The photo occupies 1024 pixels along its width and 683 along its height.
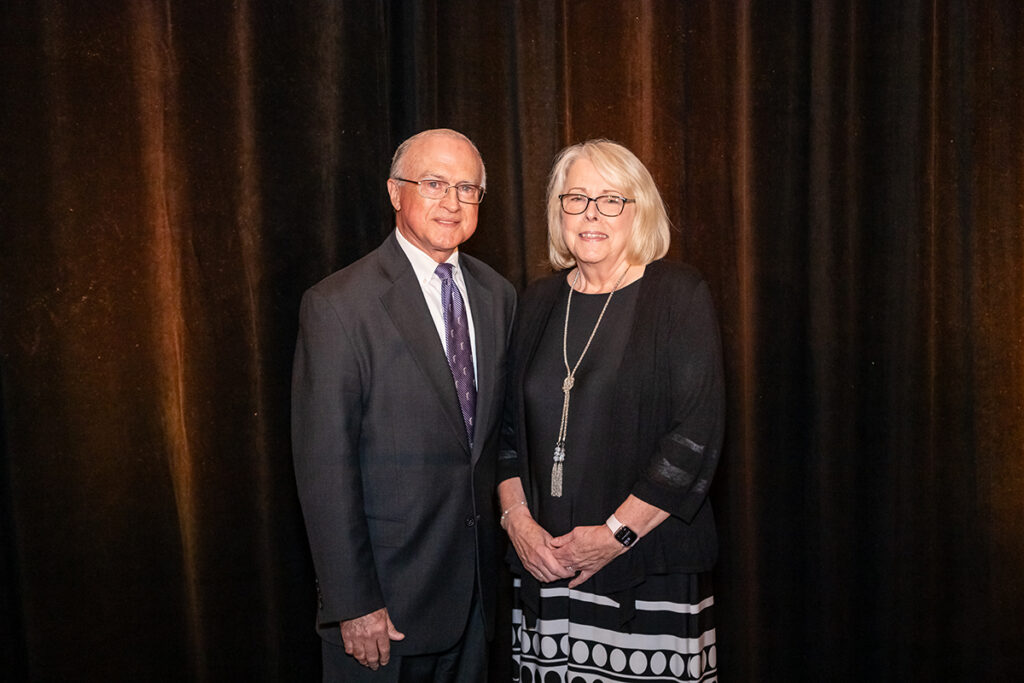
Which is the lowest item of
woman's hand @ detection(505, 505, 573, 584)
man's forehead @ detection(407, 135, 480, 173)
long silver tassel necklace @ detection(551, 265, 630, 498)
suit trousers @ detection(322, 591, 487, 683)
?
suit trousers @ detection(322, 591, 487, 683)

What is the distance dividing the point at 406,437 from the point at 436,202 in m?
0.54

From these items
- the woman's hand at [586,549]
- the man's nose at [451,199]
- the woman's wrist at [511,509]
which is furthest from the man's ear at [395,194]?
the woman's hand at [586,549]

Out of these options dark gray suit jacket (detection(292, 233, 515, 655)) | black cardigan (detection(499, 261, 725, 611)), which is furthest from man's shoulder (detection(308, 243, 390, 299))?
black cardigan (detection(499, 261, 725, 611))

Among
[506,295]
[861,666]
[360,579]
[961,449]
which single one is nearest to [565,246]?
[506,295]

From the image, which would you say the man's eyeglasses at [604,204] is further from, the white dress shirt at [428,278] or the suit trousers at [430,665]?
the suit trousers at [430,665]

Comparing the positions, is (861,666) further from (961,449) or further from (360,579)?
(360,579)

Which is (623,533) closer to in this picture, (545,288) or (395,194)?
(545,288)

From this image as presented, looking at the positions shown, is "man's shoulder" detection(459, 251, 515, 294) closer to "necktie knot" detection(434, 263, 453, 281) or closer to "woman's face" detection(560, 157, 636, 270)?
"necktie knot" detection(434, 263, 453, 281)

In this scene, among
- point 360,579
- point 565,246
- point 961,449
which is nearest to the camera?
point 360,579

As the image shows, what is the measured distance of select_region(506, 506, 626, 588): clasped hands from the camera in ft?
6.52

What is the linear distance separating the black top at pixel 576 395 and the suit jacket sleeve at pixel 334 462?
427 millimetres

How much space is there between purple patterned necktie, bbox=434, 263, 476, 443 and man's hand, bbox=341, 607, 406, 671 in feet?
1.46

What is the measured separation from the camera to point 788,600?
9.94 feet

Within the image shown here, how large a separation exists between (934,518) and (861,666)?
1.87 feet
